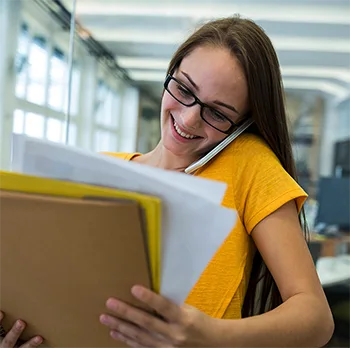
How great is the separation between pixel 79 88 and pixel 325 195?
3219mm

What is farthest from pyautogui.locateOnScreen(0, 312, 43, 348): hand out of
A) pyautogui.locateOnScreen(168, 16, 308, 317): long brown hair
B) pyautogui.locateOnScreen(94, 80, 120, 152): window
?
pyautogui.locateOnScreen(94, 80, 120, 152): window

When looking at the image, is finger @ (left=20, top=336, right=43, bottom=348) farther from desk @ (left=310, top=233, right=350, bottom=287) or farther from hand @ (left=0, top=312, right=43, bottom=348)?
desk @ (left=310, top=233, right=350, bottom=287)

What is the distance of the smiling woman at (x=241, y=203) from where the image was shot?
1.74 ft

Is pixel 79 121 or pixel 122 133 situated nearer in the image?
pixel 79 121

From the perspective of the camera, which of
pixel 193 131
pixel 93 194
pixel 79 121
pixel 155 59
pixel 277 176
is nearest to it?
pixel 93 194

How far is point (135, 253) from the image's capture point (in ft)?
1.57

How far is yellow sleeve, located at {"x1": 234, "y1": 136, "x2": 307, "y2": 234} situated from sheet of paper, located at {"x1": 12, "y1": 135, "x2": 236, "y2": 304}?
8.9 inches

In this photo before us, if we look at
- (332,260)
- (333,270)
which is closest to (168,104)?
(333,270)

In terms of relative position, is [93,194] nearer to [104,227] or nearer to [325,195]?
[104,227]

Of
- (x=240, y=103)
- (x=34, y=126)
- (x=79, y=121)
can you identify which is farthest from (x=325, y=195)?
(x=79, y=121)

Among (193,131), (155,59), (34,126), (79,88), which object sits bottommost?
(193,131)

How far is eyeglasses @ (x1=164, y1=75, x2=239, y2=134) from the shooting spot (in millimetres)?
784

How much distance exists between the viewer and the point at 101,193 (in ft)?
1.51

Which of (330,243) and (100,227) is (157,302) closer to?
(100,227)
